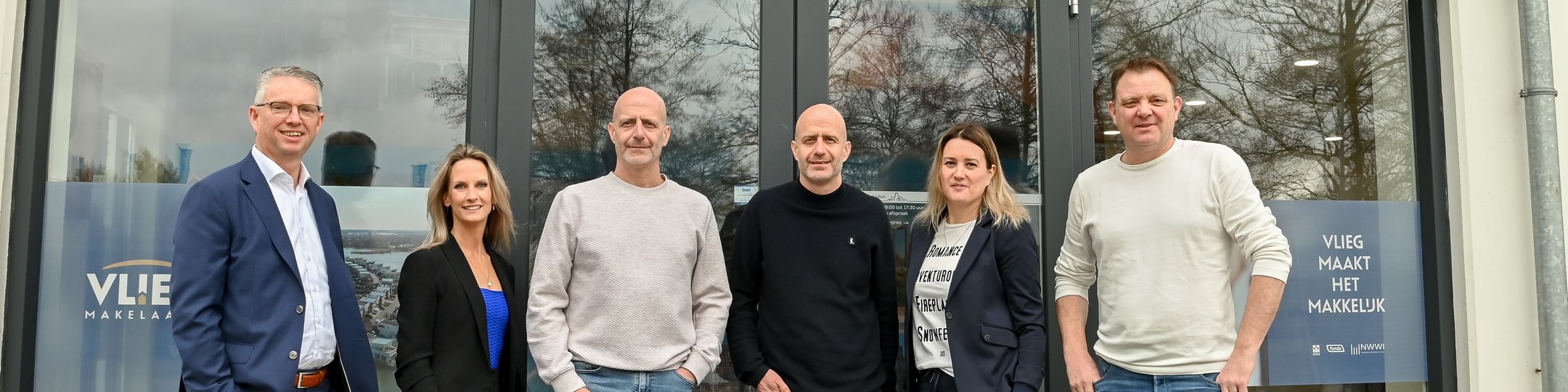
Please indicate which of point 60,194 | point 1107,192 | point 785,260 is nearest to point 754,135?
point 785,260

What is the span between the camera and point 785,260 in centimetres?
302

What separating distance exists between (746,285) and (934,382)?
2.28 ft

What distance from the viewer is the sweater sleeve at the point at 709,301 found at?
2.95 meters

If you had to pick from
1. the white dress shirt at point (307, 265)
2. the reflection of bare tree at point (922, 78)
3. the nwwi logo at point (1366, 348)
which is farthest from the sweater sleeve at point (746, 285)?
the nwwi logo at point (1366, 348)

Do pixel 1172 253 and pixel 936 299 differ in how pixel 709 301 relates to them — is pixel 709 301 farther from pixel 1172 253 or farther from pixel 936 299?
pixel 1172 253

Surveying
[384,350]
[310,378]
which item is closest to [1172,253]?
[310,378]

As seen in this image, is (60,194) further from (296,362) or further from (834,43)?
(834,43)

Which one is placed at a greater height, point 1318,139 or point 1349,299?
point 1318,139

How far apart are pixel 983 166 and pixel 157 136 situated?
2.99 metres

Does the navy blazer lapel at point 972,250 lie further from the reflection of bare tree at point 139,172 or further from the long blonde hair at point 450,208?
the reflection of bare tree at point 139,172

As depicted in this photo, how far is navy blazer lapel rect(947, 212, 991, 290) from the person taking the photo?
2.95 meters

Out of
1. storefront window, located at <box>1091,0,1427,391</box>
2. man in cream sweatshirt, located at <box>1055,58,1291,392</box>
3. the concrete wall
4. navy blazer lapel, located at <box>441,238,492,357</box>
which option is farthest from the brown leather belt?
the concrete wall

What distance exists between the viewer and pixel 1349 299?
421cm

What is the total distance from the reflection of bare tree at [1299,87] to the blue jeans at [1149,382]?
5.71 feet
